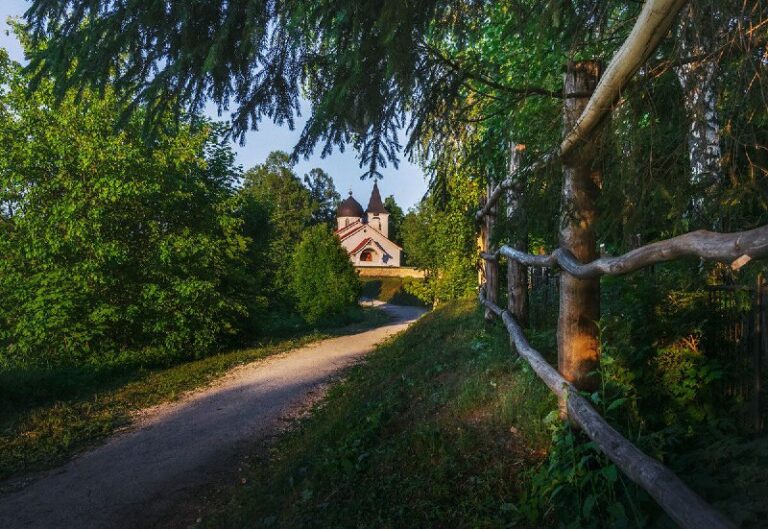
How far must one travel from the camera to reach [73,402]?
8719mm

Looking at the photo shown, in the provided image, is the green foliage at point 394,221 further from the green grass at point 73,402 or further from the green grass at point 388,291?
the green grass at point 73,402

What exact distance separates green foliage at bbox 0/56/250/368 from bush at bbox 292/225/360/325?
10.4m

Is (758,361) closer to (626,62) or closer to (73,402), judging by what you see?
(626,62)

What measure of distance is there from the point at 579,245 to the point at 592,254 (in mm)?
122

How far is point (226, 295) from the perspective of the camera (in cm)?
1369

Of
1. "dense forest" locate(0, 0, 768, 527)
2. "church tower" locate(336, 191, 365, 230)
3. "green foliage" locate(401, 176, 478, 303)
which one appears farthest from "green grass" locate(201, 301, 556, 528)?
"church tower" locate(336, 191, 365, 230)

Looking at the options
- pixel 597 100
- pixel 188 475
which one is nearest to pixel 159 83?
pixel 597 100

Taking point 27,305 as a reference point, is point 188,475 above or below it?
below

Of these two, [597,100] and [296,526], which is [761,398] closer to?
[597,100]

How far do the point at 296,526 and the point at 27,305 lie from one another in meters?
9.41

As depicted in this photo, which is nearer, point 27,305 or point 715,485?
point 715,485

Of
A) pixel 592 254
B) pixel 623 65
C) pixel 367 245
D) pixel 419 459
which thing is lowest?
pixel 419 459

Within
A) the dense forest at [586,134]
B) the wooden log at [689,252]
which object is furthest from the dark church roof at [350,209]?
the wooden log at [689,252]

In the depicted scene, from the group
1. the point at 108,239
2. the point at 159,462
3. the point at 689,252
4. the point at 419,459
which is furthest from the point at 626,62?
A: the point at 108,239
